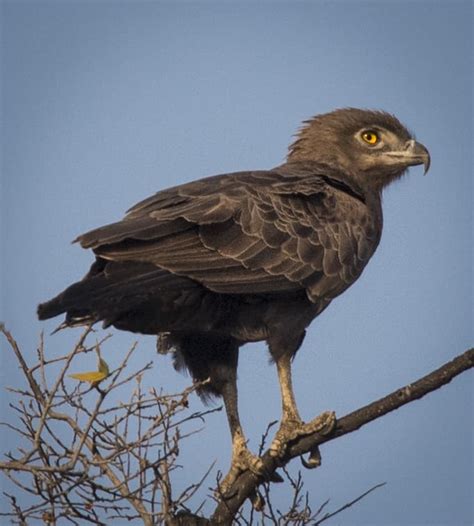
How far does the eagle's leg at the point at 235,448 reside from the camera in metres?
7.33

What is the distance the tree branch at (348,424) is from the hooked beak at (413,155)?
329cm

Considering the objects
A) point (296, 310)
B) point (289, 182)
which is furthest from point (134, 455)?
point (289, 182)

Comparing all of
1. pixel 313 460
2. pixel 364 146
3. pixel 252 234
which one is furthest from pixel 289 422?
pixel 364 146

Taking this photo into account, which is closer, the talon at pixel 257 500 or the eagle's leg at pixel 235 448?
the talon at pixel 257 500

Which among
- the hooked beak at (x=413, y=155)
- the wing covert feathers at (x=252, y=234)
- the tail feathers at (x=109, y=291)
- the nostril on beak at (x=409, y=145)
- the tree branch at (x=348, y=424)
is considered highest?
the nostril on beak at (x=409, y=145)

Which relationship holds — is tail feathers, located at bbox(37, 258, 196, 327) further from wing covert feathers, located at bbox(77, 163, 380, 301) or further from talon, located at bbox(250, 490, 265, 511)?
talon, located at bbox(250, 490, 265, 511)

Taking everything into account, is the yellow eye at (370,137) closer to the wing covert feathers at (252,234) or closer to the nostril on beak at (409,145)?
the nostril on beak at (409,145)

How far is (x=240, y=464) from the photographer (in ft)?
24.8

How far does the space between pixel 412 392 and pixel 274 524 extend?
1158mm

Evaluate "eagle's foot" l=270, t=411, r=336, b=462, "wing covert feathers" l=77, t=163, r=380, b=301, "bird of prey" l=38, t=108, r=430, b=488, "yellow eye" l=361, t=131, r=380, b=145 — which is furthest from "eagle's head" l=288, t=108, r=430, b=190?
"eagle's foot" l=270, t=411, r=336, b=462

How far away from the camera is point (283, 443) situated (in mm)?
7188

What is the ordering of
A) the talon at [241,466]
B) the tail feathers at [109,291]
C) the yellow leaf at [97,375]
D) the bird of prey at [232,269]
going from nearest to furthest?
the yellow leaf at [97,375]
the tail feathers at [109,291]
the bird of prey at [232,269]
the talon at [241,466]

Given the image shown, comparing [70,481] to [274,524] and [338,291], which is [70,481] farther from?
[338,291]

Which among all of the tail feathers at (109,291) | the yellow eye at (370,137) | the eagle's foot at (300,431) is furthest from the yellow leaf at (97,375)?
the yellow eye at (370,137)
